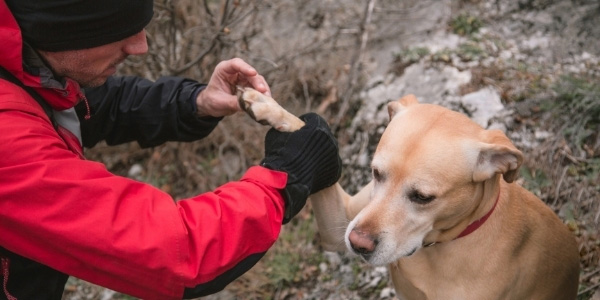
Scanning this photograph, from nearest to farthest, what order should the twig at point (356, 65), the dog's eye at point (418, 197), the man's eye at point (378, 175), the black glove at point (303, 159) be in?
1. the black glove at point (303, 159)
2. the dog's eye at point (418, 197)
3. the man's eye at point (378, 175)
4. the twig at point (356, 65)

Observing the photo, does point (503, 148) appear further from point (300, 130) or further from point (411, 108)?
point (300, 130)

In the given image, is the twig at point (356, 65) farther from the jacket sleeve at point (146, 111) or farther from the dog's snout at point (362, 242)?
the dog's snout at point (362, 242)

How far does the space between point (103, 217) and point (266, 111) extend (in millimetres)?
945

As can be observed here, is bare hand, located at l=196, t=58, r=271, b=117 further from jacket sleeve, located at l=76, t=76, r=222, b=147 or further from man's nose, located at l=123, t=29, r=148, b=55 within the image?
man's nose, located at l=123, t=29, r=148, b=55

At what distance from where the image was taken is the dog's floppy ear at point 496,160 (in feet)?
8.56

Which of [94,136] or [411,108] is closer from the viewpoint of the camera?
[411,108]

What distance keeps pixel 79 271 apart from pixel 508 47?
4012 millimetres

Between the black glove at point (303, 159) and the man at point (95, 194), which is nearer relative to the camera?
the man at point (95, 194)

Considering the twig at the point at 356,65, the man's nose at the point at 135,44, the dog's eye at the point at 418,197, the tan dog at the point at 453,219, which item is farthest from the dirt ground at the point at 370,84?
the man's nose at the point at 135,44

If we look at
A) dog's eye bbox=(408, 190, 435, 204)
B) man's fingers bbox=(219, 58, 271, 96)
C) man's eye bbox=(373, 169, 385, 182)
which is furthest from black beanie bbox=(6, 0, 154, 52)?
dog's eye bbox=(408, 190, 435, 204)

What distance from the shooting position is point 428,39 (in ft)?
17.9

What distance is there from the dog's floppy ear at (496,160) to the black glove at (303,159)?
613 mm

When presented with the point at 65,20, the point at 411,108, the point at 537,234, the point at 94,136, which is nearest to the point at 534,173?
the point at 537,234

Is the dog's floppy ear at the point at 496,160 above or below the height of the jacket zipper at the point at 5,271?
above
